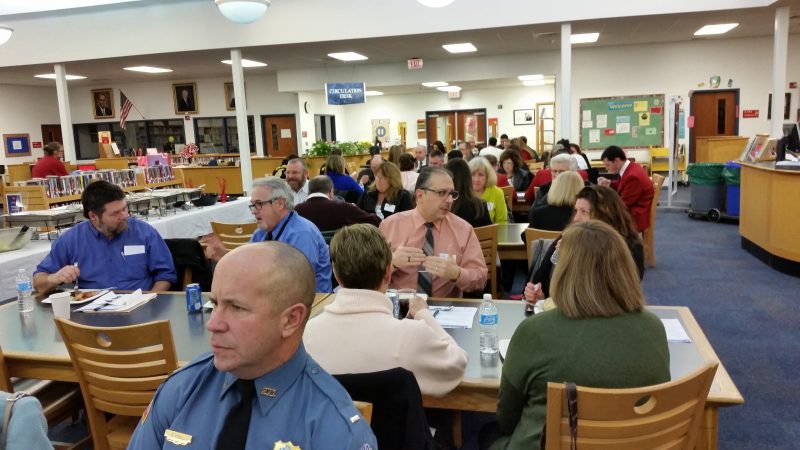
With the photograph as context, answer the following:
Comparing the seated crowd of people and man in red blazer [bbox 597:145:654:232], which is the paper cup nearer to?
the seated crowd of people

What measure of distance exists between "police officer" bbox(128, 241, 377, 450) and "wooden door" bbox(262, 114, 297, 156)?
47.6 feet

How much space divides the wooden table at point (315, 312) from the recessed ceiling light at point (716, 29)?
917 centimetres

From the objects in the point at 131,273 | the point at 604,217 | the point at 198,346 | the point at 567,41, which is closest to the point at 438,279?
the point at 604,217

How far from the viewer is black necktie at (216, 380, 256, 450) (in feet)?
4.12

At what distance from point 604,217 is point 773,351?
2.06 metres

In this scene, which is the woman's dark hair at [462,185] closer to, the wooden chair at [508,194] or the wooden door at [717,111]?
the wooden chair at [508,194]

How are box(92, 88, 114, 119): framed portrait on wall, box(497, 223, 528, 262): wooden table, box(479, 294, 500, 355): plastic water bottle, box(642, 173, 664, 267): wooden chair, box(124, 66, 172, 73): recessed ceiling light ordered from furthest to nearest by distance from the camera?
box(92, 88, 114, 119): framed portrait on wall < box(124, 66, 172, 73): recessed ceiling light < box(642, 173, 664, 267): wooden chair < box(497, 223, 528, 262): wooden table < box(479, 294, 500, 355): plastic water bottle

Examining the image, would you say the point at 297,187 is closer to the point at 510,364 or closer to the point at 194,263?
the point at 194,263

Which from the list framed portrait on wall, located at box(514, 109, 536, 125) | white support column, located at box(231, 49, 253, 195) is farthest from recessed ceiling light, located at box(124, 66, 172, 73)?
framed portrait on wall, located at box(514, 109, 536, 125)

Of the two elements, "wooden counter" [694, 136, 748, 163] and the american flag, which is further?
the american flag

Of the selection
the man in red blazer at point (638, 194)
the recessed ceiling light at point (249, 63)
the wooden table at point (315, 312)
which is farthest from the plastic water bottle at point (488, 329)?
the recessed ceiling light at point (249, 63)

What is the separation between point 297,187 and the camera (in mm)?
6512

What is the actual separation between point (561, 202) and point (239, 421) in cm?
349

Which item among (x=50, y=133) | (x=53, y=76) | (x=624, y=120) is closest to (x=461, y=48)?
(x=624, y=120)
